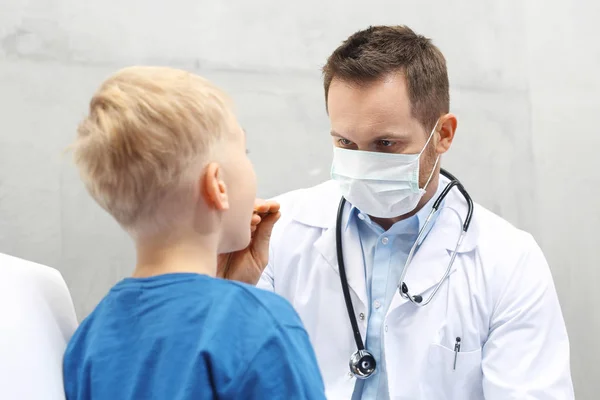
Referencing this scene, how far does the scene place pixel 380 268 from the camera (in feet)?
4.73

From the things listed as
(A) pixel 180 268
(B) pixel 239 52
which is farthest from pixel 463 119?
(A) pixel 180 268

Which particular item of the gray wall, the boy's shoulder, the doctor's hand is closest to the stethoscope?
the doctor's hand

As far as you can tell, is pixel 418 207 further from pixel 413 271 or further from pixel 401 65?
pixel 401 65

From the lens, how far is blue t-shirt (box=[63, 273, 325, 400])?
2.23 ft

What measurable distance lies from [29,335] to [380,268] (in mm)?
825

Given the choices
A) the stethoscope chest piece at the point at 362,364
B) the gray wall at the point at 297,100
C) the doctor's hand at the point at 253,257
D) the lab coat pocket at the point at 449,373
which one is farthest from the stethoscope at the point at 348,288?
the gray wall at the point at 297,100

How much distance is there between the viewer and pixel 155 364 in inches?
27.9

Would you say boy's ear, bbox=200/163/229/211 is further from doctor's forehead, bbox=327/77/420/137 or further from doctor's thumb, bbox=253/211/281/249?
doctor's forehead, bbox=327/77/420/137

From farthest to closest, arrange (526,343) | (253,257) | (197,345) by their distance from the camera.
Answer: (526,343), (253,257), (197,345)

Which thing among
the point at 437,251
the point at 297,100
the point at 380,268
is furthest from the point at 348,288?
the point at 297,100

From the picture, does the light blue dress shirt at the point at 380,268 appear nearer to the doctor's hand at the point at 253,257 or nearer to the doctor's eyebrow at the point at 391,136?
the doctor's eyebrow at the point at 391,136

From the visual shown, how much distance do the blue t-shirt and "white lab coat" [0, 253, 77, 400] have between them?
5 centimetres

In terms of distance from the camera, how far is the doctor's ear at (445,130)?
145 cm

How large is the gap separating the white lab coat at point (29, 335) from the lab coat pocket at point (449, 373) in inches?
29.5
